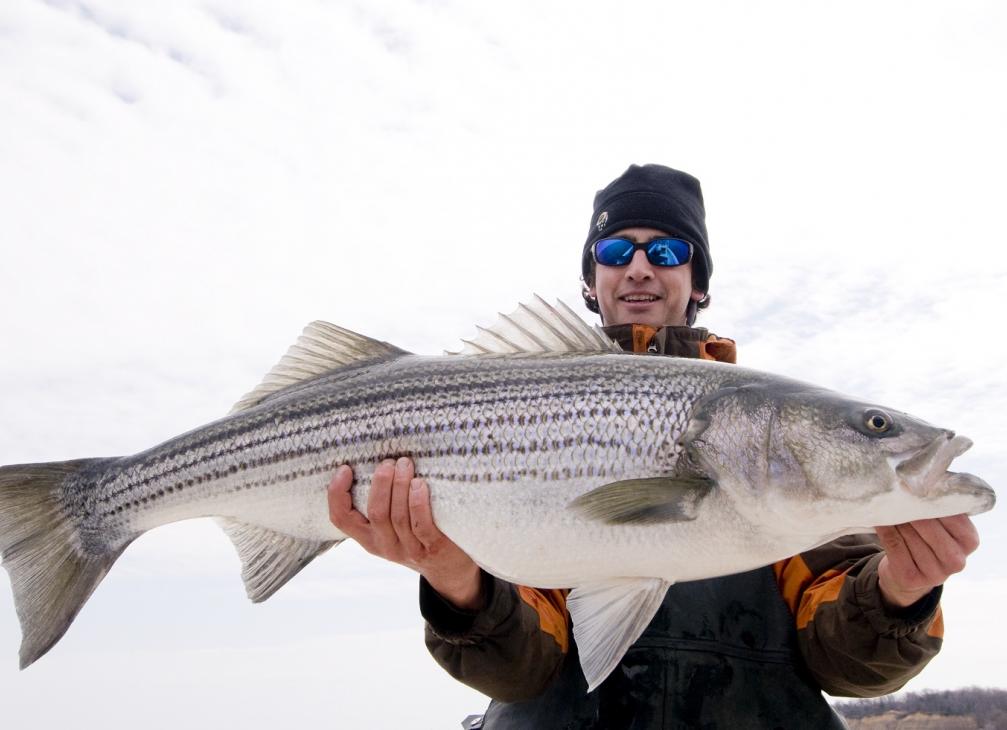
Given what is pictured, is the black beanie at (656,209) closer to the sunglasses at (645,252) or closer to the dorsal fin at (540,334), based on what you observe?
the sunglasses at (645,252)

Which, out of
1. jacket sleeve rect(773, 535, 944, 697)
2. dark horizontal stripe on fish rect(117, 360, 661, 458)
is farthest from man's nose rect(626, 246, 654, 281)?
jacket sleeve rect(773, 535, 944, 697)

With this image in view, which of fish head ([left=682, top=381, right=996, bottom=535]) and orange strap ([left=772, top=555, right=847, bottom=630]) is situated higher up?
fish head ([left=682, top=381, right=996, bottom=535])

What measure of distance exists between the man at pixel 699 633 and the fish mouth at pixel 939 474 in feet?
1.09

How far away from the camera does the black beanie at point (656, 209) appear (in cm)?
671

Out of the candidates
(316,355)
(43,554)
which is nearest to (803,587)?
(316,355)

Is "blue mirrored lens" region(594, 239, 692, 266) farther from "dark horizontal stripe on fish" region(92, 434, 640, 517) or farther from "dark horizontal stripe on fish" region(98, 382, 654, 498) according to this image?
"dark horizontal stripe on fish" region(92, 434, 640, 517)

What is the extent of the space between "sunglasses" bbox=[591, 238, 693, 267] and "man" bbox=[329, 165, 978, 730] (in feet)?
8.39

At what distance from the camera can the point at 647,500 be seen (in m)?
3.68

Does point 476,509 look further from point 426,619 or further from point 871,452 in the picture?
point 871,452

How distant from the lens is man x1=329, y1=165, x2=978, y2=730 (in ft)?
13.4

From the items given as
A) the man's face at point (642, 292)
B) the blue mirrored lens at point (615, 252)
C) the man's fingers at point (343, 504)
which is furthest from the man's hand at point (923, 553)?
the blue mirrored lens at point (615, 252)

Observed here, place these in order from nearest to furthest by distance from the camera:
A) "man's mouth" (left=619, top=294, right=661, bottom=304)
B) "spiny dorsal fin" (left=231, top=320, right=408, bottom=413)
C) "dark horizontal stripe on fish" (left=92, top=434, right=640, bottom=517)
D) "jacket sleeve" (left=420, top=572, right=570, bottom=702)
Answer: "dark horizontal stripe on fish" (left=92, top=434, right=640, bottom=517)
"jacket sleeve" (left=420, top=572, right=570, bottom=702)
"spiny dorsal fin" (left=231, top=320, right=408, bottom=413)
"man's mouth" (left=619, top=294, right=661, bottom=304)

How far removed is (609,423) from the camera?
392 cm

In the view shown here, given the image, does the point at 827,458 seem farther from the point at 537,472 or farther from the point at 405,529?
the point at 405,529
